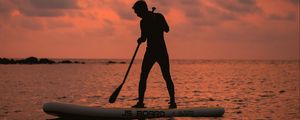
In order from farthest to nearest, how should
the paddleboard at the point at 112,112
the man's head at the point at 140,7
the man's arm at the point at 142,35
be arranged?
the man's arm at the point at 142,35 → the man's head at the point at 140,7 → the paddleboard at the point at 112,112

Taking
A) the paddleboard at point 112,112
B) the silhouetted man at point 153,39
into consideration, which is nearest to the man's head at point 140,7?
the silhouetted man at point 153,39

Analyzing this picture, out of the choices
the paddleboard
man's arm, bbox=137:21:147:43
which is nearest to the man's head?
man's arm, bbox=137:21:147:43

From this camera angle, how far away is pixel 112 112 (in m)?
10.7

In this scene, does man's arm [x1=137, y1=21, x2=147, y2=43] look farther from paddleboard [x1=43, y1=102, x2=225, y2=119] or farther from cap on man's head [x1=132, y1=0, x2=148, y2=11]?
paddleboard [x1=43, y1=102, x2=225, y2=119]

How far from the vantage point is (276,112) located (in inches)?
536

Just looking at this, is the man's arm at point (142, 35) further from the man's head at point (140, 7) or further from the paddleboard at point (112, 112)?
the paddleboard at point (112, 112)

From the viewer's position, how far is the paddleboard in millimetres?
10250

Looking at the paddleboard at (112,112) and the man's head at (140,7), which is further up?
the man's head at (140,7)

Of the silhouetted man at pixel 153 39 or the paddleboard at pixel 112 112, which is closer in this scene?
the paddleboard at pixel 112 112

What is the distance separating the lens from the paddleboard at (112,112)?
404 inches

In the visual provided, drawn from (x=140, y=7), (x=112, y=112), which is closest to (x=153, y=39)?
(x=140, y=7)

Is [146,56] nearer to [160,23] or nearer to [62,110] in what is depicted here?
[160,23]

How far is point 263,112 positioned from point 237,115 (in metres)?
1.27

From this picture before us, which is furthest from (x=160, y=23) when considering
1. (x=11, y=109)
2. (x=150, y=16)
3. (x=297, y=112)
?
(x=11, y=109)
